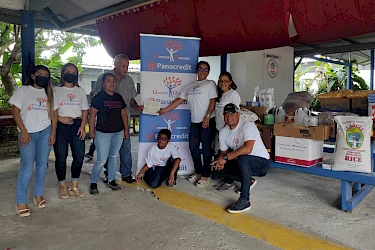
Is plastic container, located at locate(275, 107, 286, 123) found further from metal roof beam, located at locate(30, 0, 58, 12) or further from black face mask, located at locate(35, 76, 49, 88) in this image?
metal roof beam, located at locate(30, 0, 58, 12)

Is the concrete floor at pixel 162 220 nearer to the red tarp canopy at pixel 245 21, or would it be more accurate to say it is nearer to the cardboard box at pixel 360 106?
the cardboard box at pixel 360 106

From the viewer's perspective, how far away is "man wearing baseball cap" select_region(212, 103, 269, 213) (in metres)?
3.15

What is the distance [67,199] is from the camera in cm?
340

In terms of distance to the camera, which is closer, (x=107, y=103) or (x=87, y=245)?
(x=87, y=245)

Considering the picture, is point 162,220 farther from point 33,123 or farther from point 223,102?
point 223,102

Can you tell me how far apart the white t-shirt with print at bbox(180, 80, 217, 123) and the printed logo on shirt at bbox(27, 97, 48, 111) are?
65.2 inches

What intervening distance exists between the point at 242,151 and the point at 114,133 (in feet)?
4.73

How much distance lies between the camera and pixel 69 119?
3.24 metres

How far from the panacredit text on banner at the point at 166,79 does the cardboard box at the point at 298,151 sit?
1.24 metres

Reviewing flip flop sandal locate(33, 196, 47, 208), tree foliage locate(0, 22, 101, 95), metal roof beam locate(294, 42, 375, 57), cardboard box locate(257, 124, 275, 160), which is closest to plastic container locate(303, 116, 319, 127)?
cardboard box locate(257, 124, 275, 160)

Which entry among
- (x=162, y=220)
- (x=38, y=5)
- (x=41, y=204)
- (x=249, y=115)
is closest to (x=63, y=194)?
(x=41, y=204)

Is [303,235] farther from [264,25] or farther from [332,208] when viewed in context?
[264,25]

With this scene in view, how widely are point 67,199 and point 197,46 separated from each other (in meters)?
2.38

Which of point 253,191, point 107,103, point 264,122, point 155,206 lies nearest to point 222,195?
point 253,191
